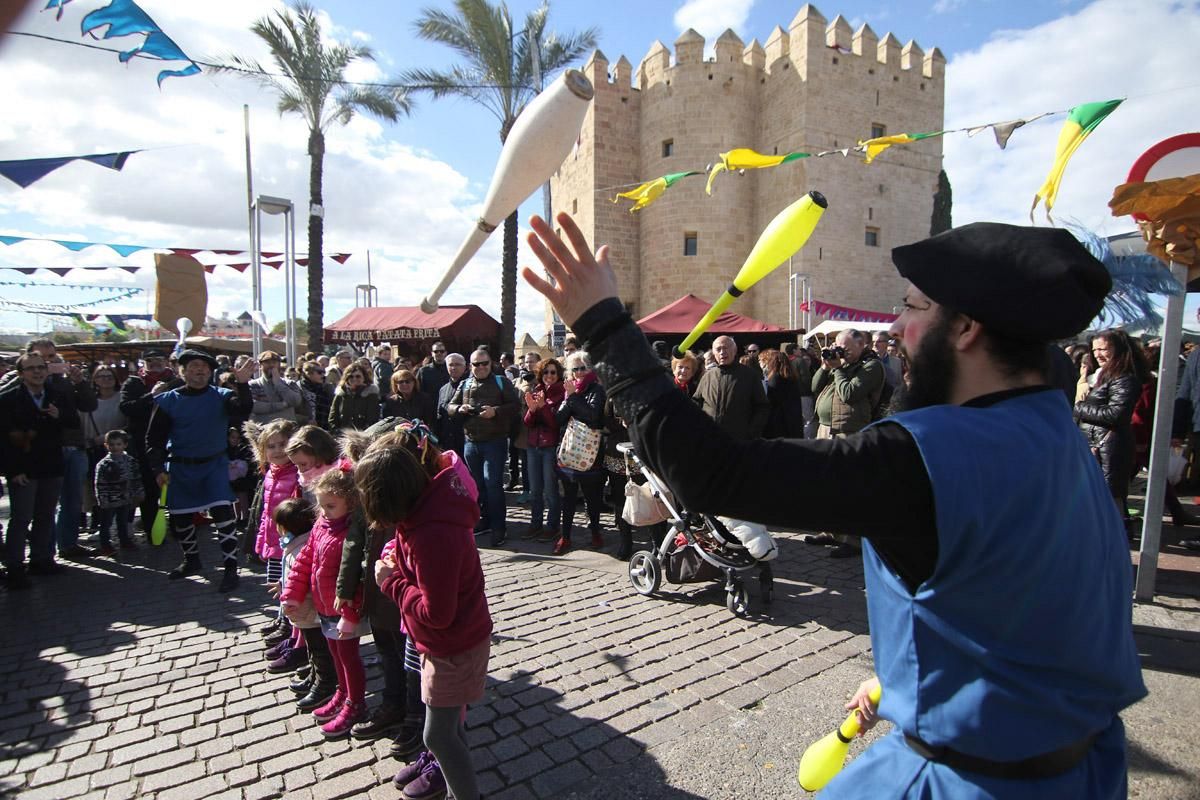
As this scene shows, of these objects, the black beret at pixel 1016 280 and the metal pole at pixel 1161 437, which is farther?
the metal pole at pixel 1161 437

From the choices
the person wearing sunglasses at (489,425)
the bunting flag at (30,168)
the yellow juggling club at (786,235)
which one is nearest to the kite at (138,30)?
the bunting flag at (30,168)

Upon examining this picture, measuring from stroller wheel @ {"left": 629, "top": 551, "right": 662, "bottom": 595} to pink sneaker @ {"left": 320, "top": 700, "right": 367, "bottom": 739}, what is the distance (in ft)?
7.75

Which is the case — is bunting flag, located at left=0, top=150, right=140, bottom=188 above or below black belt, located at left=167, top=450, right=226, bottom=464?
above

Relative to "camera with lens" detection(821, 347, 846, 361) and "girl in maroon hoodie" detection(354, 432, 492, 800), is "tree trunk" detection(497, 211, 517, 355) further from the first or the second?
"girl in maroon hoodie" detection(354, 432, 492, 800)

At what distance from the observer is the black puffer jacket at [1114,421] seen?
15.6 feet

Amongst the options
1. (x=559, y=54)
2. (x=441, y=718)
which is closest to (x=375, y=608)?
(x=441, y=718)

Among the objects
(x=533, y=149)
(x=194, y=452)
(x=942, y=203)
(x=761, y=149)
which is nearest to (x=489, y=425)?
(x=194, y=452)

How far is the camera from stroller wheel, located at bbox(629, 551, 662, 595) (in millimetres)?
4914

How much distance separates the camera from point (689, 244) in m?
24.5

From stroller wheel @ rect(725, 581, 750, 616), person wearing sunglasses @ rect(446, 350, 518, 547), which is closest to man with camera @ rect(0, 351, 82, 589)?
person wearing sunglasses @ rect(446, 350, 518, 547)

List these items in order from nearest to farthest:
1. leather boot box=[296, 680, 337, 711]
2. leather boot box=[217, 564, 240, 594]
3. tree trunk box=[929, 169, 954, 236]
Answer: leather boot box=[296, 680, 337, 711] < leather boot box=[217, 564, 240, 594] < tree trunk box=[929, 169, 954, 236]

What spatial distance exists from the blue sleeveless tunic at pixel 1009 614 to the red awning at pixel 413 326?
16.7 metres

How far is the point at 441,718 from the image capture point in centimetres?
238

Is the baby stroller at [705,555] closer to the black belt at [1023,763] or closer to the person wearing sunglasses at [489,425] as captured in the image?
the person wearing sunglasses at [489,425]
